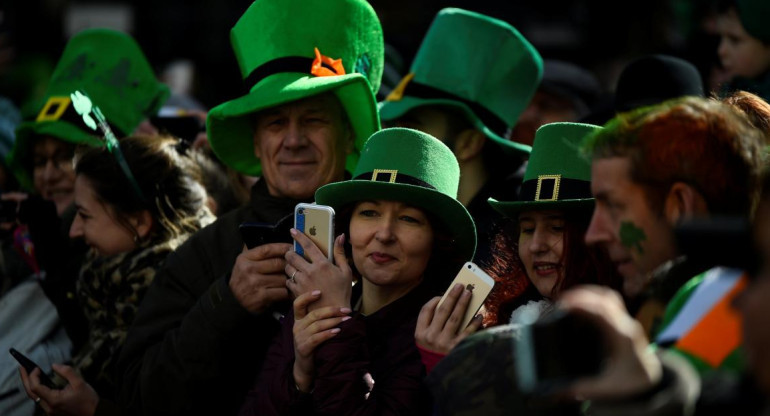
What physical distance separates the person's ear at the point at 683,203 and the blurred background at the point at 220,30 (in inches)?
272

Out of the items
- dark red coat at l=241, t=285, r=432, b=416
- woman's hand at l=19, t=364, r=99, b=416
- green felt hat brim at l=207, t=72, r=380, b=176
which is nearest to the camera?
dark red coat at l=241, t=285, r=432, b=416

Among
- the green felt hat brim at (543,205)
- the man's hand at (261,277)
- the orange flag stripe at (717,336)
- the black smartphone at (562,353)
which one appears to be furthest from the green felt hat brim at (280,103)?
the orange flag stripe at (717,336)

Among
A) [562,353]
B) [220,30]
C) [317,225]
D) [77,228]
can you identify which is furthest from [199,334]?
[220,30]

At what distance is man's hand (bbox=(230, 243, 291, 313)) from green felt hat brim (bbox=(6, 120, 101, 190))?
77.1 inches

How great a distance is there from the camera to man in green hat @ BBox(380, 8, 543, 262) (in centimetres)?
489

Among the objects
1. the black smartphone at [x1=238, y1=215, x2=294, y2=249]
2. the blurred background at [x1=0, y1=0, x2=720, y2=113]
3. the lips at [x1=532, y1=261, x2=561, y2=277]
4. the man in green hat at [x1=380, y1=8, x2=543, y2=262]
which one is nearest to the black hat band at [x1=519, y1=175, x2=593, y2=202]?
the lips at [x1=532, y1=261, x2=561, y2=277]

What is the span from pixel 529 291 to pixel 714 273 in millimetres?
1375

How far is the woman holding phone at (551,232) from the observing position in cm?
325

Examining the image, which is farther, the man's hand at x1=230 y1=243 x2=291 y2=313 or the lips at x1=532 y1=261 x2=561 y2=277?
the man's hand at x1=230 y1=243 x2=291 y2=313

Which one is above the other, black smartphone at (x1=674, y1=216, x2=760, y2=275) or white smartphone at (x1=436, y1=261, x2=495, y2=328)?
black smartphone at (x1=674, y1=216, x2=760, y2=275)

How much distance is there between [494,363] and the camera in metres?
2.52

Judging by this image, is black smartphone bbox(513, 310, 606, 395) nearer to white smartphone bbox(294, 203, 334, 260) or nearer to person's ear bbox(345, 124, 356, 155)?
white smartphone bbox(294, 203, 334, 260)

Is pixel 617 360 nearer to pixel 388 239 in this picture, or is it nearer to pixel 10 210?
pixel 388 239

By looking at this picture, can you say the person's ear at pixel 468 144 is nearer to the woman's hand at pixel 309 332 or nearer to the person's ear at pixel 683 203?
the woman's hand at pixel 309 332
